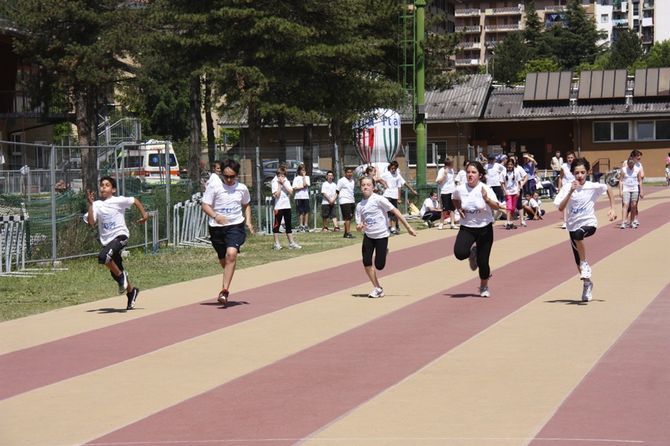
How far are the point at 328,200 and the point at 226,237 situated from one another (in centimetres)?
1638

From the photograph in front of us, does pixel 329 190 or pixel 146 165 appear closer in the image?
pixel 146 165

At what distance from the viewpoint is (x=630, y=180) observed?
90.7ft

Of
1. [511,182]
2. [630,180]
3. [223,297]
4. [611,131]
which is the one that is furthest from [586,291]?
[611,131]

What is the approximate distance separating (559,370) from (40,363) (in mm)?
4611

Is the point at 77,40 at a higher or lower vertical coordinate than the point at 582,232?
higher

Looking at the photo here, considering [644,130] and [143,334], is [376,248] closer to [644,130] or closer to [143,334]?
[143,334]

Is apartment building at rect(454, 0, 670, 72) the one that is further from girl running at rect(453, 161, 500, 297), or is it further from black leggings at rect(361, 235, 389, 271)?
girl running at rect(453, 161, 500, 297)

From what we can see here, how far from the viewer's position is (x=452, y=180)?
101 feet

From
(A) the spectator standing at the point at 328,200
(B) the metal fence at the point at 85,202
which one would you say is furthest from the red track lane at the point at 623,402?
(A) the spectator standing at the point at 328,200

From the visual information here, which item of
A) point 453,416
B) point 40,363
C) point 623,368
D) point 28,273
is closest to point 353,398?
point 453,416

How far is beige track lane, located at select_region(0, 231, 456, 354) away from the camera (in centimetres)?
1334

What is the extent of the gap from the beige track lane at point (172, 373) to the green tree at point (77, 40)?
92.8 feet

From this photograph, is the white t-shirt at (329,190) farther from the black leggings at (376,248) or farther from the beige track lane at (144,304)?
the black leggings at (376,248)

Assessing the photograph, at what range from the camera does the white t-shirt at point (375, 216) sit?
16297mm
